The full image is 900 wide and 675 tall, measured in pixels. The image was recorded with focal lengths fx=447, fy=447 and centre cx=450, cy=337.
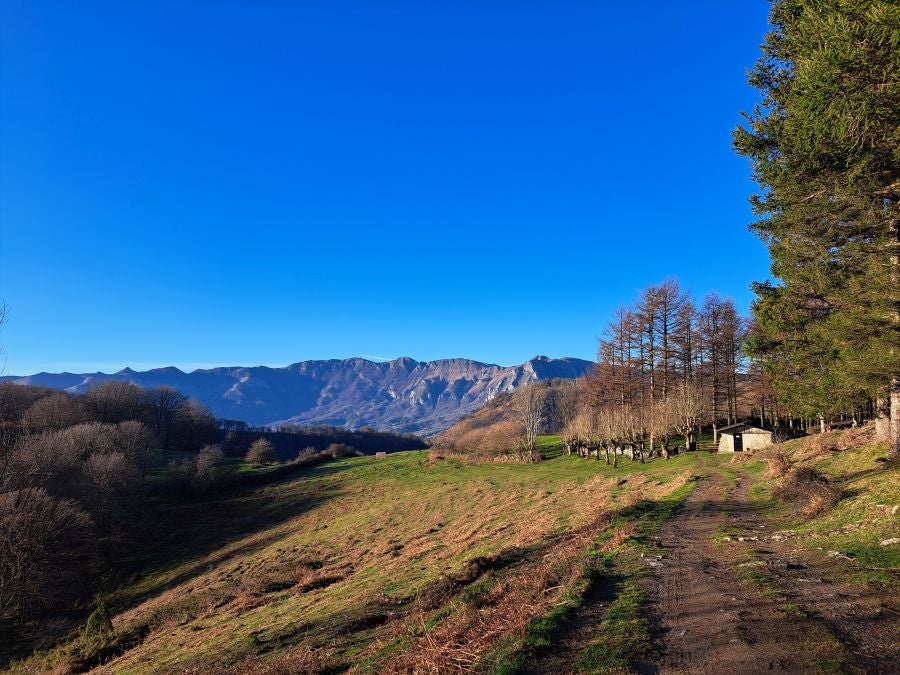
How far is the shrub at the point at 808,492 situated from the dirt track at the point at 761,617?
4.91 meters

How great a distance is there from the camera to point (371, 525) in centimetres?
4034

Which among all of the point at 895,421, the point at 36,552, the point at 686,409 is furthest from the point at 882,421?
the point at 36,552

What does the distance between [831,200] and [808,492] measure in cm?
1242

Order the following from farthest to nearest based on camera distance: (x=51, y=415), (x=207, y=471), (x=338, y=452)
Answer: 1. (x=338, y=452)
2. (x=51, y=415)
3. (x=207, y=471)

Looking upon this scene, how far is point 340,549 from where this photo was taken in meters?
35.1

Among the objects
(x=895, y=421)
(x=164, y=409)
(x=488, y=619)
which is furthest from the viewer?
(x=164, y=409)

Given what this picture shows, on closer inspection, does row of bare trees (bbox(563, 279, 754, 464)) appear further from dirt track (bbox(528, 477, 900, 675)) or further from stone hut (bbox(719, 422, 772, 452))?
dirt track (bbox(528, 477, 900, 675))

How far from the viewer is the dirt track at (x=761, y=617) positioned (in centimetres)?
633

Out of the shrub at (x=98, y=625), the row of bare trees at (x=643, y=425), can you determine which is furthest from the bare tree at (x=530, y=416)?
the shrub at (x=98, y=625)

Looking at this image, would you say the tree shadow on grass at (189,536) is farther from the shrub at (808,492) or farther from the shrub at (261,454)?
the shrub at (808,492)

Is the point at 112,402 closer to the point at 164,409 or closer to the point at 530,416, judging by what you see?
the point at 164,409

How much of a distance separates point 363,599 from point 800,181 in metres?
24.5

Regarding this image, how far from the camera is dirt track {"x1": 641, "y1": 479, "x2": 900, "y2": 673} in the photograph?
6.33m

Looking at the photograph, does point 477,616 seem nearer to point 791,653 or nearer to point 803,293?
point 791,653
